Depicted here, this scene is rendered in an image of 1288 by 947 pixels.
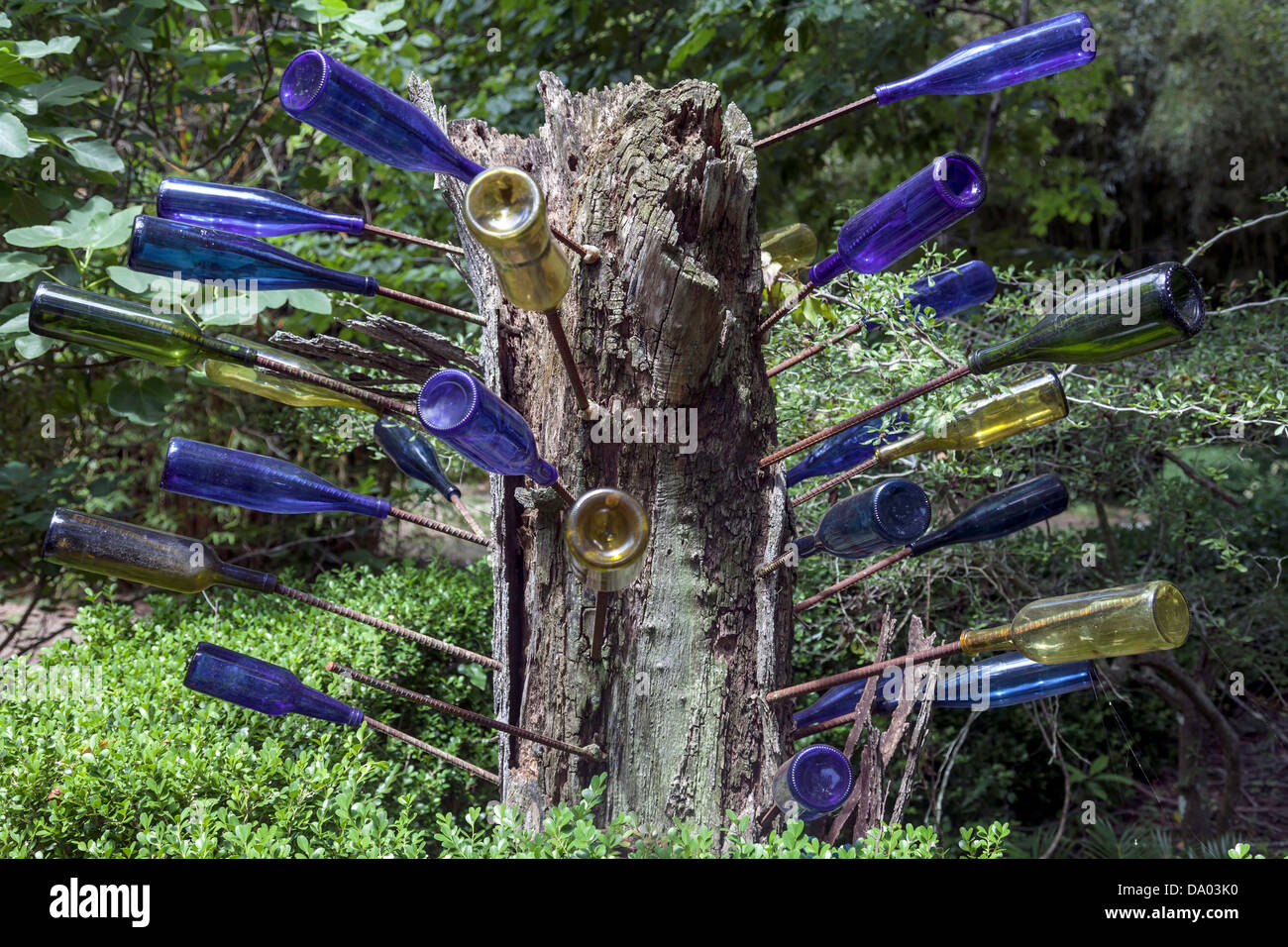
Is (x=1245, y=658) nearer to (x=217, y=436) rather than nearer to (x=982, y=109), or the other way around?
(x=982, y=109)

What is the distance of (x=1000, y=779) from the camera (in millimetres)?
3455

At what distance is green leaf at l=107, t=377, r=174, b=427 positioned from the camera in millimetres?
2215

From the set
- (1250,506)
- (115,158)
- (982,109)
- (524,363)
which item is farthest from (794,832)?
(982,109)

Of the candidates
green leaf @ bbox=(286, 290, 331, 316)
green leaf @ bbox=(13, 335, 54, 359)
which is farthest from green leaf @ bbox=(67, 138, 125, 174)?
green leaf @ bbox=(286, 290, 331, 316)

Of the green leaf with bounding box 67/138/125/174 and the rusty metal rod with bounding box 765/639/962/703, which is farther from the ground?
the green leaf with bounding box 67/138/125/174

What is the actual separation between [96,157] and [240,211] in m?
1.38

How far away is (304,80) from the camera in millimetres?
1003

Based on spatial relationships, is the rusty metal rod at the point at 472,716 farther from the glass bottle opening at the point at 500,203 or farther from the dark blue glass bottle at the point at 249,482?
the glass bottle opening at the point at 500,203

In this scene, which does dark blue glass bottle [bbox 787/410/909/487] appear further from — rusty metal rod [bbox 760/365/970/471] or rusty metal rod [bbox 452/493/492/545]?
rusty metal rod [bbox 452/493/492/545]

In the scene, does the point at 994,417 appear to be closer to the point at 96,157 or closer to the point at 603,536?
the point at 603,536

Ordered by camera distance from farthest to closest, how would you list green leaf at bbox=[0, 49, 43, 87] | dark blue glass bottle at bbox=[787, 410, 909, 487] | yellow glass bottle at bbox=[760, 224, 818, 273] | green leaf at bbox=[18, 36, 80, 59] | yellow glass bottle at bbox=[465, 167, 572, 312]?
green leaf at bbox=[18, 36, 80, 59] → green leaf at bbox=[0, 49, 43, 87] → yellow glass bottle at bbox=[760, 224, 818, 273] → dark blue glass bottle at bbox=[787, 410, 909, 487] → yellow glass bottle at bbox=[465, 167, 572, 312]

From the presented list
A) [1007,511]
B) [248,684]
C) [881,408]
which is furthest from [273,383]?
[1007,511]

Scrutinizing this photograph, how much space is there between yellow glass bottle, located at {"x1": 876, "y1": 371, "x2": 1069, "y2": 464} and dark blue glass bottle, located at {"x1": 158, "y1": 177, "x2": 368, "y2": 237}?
2.61 ft

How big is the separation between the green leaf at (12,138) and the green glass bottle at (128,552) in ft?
3.53
